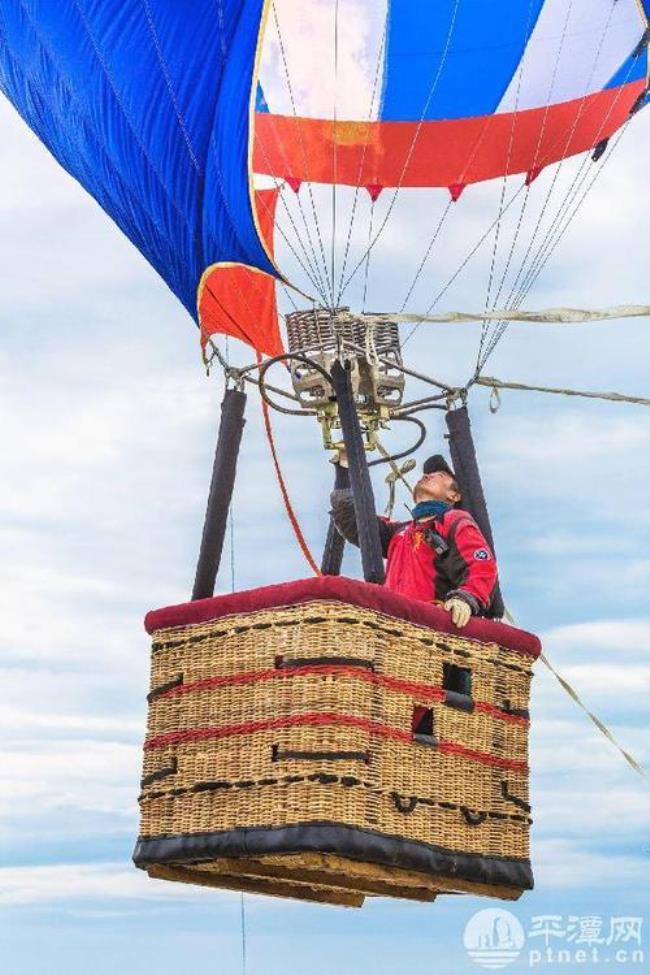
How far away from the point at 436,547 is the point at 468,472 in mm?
582

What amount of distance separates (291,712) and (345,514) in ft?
4.97

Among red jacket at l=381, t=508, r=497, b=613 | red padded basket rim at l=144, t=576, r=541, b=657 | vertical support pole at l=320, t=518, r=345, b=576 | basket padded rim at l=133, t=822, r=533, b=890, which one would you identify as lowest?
basket padded rim at l=133, t=822, r=533, b=890

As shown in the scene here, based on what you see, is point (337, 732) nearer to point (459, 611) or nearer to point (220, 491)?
point (459, 611)

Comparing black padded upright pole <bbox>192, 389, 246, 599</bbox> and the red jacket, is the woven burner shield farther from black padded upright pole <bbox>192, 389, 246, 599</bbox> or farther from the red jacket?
black padded upright pole <bbox>192, 389, 246, 599</bbox>

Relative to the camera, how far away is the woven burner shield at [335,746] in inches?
299

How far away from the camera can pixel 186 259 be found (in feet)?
31.9

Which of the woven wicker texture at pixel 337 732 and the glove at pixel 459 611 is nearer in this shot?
the woven wicker texture at pixel 337 732

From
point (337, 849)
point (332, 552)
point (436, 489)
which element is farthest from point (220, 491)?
point (337, 849)

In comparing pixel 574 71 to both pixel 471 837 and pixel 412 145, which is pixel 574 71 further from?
pixel 471 837

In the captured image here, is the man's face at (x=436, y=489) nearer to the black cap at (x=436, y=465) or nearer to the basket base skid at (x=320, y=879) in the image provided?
the black cap at (x=436, y=465)

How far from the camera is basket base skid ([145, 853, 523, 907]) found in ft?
25.2

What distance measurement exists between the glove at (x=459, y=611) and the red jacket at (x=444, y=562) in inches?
2.3

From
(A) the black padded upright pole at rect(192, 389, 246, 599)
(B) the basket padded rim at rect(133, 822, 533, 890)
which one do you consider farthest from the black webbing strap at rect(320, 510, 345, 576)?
(B) the basket padded rim at rect(133, 822, 533, 890)

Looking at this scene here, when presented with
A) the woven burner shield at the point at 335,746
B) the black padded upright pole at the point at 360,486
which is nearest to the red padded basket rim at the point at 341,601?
the woven burner shield at the point at 335,746
